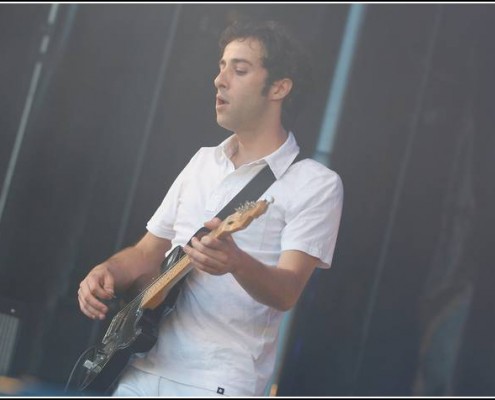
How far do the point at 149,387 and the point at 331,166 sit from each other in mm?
1385

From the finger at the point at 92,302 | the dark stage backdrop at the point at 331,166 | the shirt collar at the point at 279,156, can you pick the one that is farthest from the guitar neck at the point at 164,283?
the dark stage backdrop at the point at 331,166

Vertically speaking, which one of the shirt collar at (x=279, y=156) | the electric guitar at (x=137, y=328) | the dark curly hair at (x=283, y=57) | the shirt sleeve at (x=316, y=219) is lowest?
the electric guitar at (x=137, y=328)

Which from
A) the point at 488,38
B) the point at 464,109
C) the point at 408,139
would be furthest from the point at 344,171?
the point at 488,38

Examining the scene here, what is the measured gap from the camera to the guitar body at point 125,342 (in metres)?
2.33

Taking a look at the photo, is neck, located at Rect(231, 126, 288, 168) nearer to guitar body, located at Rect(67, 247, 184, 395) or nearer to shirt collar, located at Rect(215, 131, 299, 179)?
shirt collar, located at Rect(215, 131, 299, 179)

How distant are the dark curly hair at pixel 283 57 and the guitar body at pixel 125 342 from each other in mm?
560

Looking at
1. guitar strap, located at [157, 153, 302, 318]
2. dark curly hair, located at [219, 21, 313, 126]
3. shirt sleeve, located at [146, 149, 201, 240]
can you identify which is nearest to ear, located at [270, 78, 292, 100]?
dark curly hair, located at [219, 21, 313, 126]

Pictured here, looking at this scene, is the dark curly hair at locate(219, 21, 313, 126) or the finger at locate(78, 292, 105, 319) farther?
the dark curly hair at locate(219, 21, 313, 126)

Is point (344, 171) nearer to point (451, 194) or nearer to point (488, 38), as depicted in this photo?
point (451, 194)

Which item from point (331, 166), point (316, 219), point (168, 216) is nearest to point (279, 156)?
point (316, 219)

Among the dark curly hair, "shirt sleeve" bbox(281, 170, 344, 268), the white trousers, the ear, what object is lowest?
the white trousers

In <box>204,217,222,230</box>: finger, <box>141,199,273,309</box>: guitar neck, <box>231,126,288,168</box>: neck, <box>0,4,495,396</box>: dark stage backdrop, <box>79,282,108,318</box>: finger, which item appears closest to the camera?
<box>204,217,222,230</box>: finger

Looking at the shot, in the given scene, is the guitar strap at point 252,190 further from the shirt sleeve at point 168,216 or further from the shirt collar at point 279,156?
the shirt sleeve at point 168,216

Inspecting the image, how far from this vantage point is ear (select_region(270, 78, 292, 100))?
8.59ft
